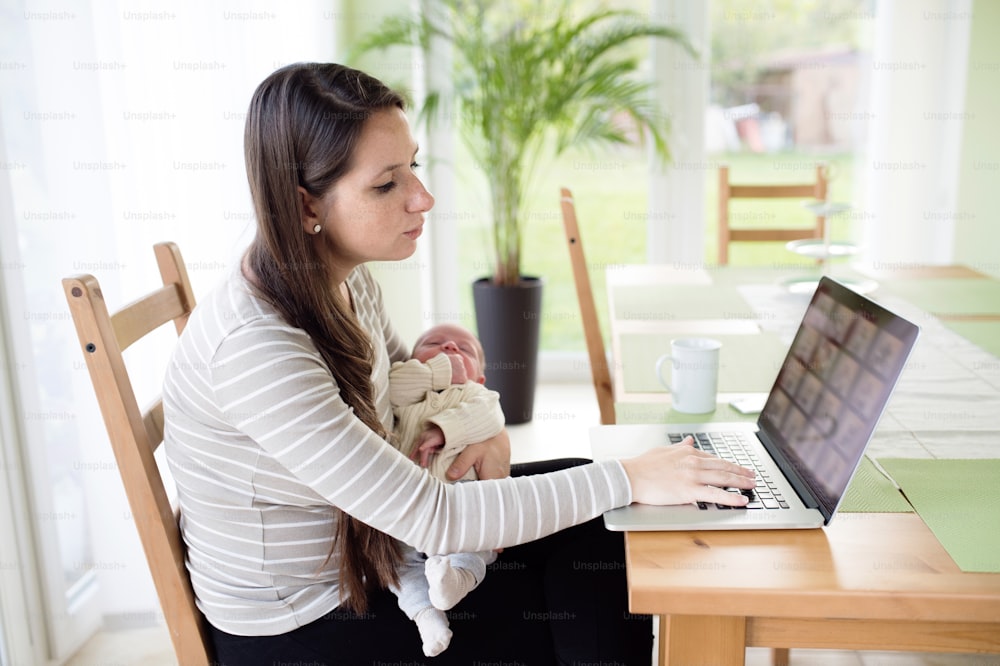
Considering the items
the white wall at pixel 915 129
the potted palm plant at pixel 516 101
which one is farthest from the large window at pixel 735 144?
the potted palm plant at pixel 516 101

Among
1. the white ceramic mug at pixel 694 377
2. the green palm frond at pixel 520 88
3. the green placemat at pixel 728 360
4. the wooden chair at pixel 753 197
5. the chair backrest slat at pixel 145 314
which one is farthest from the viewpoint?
the green palm frond at pixel 520 88

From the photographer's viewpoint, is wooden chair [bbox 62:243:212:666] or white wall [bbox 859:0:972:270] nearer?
wooden chair [bbox 62:243:212:666]

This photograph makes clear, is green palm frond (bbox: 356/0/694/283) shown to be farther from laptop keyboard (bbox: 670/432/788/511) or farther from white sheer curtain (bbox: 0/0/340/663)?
laptop keyboard (bbox: 670/432/788/511)

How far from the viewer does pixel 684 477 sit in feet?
3.53

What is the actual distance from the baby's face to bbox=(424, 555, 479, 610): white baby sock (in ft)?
1.92

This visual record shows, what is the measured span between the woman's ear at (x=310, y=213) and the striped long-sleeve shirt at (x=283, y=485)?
0.38 ft

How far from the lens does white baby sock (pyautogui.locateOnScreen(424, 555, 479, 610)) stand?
1.10 metres

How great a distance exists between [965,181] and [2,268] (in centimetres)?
336

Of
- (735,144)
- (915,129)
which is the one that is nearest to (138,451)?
(735,144)

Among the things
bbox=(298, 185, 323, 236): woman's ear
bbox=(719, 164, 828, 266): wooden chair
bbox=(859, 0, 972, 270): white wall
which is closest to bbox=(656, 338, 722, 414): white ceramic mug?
bbox=(298, 185, 323, 236): woman's ear

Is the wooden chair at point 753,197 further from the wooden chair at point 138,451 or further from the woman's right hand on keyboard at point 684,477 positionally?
the wooden chair at point 138,451

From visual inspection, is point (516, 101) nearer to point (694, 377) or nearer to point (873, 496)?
point (694, 377)

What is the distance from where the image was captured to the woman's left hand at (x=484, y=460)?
4.58ft

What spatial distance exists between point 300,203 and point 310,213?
0.13 ft
